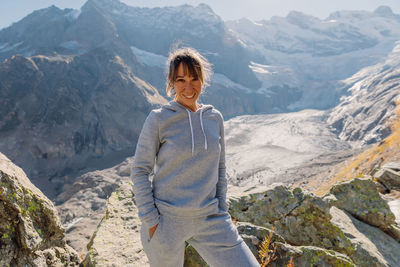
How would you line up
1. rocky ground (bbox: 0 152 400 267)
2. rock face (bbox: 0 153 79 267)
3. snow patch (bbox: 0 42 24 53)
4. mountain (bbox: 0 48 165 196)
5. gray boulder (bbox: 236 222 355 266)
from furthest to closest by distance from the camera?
1. snow patch (bbox: 0 42 24 53)
2. mountain (bbox: 0 48 165 196)
3. gray boulder (bbox: 236 222 355 266)
4. rocky ground (bbox: 0 152 400 267)
5. rock face (bbox: 0 153 79 267)

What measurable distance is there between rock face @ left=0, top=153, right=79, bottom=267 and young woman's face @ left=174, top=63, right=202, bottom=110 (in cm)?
231

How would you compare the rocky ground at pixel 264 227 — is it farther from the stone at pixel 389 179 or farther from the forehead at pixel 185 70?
the stone at pixel 389 179

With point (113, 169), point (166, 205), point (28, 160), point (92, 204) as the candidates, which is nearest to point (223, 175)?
point (166, 205)

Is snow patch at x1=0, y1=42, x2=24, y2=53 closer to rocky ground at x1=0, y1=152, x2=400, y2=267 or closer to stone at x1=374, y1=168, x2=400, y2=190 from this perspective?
rocky ground at x1=0, y1=152, x2=400, y2=267

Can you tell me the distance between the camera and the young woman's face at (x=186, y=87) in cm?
263

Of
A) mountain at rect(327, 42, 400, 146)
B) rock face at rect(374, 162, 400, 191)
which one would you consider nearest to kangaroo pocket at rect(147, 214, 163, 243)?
rock face at rect(374, 162, 400, 191)

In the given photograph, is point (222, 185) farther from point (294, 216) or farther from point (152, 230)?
point (294, 216)

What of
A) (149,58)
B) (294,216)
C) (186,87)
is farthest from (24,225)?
(149,58)

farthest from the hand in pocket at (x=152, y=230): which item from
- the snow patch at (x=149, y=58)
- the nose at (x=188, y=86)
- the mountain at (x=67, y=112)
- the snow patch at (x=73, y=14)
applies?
the snow patch at (x=73, y=14)

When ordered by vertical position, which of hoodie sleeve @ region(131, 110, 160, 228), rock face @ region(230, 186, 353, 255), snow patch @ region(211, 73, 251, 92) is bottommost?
snow patch @ region(211, 73, 251, 92)

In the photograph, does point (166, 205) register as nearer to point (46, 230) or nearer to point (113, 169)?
point (46, 230)

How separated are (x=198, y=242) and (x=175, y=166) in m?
0.79

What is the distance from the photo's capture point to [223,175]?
2.96 metres

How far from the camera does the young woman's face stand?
2.63 meters
